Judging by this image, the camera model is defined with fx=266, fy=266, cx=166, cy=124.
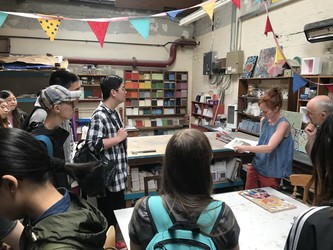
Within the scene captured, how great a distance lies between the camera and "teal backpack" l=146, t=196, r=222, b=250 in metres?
0.88

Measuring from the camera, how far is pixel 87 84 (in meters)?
6.42

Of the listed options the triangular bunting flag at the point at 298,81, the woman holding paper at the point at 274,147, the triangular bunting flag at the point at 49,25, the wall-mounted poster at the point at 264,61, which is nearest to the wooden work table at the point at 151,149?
the woman holding paper at the point at 274,147

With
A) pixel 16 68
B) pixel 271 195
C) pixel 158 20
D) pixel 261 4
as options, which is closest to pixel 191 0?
pixel 158 20

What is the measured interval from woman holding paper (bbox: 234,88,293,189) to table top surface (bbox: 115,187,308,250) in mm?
400

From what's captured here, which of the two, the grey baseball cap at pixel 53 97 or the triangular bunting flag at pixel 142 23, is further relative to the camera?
the triangular bunting flag at pixel 142 23

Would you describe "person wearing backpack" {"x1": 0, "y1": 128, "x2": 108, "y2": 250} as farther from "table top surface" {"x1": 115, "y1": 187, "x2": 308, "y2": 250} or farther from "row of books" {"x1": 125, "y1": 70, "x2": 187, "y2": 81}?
"row of books" {"x1": 125, "y1": 70, "x2": 187, "y2": 81}

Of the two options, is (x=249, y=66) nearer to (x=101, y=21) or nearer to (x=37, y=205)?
(x=101, y=21)

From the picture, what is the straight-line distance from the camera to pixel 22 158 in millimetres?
795

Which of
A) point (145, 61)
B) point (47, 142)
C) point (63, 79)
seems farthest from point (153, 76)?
point (47, 142)

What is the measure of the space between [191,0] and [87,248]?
6.33 metres

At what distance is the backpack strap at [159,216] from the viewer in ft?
3.13

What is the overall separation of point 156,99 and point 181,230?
637 centimetres

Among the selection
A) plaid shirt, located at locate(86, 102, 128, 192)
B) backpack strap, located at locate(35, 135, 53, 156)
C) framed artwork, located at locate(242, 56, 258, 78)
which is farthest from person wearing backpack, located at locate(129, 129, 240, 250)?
framed artwork, located at locate(242, 56, 258, 78)

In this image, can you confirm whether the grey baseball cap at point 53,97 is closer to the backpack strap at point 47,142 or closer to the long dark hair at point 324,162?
the backpack strap at point 47,142
